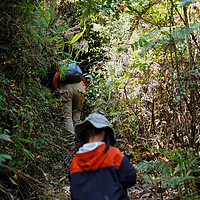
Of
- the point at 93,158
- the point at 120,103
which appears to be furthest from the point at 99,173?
the point at 120,103

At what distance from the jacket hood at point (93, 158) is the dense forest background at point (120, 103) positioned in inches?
19.8

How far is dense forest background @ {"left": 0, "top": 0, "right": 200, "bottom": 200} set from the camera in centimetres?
271

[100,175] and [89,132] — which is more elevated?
[89,132]

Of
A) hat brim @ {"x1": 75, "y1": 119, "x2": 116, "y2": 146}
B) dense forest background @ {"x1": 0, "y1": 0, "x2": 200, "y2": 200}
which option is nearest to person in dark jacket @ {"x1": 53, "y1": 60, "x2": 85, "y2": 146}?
dense forest background @ {"x1": 0, "y1": 0, "x2": 200, "y2": 200}

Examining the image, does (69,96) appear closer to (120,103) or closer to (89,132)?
(120,103)

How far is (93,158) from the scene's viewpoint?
2184 mm

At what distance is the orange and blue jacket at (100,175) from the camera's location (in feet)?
7.09

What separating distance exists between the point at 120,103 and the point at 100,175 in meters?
3.52

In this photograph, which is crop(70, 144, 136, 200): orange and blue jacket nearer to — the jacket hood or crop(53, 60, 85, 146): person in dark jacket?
the jacket hood

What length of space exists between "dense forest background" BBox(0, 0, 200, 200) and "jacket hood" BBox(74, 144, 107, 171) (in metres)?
0.50

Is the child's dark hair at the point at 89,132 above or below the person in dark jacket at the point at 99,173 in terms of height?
above

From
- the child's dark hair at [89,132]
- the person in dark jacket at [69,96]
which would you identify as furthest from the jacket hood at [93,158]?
the person in dark jacket at [69,96]

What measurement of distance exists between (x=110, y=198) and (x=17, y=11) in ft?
8.54

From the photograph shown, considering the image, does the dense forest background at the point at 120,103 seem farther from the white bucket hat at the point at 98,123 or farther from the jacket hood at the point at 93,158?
the jacket hood at the point at 93,158
